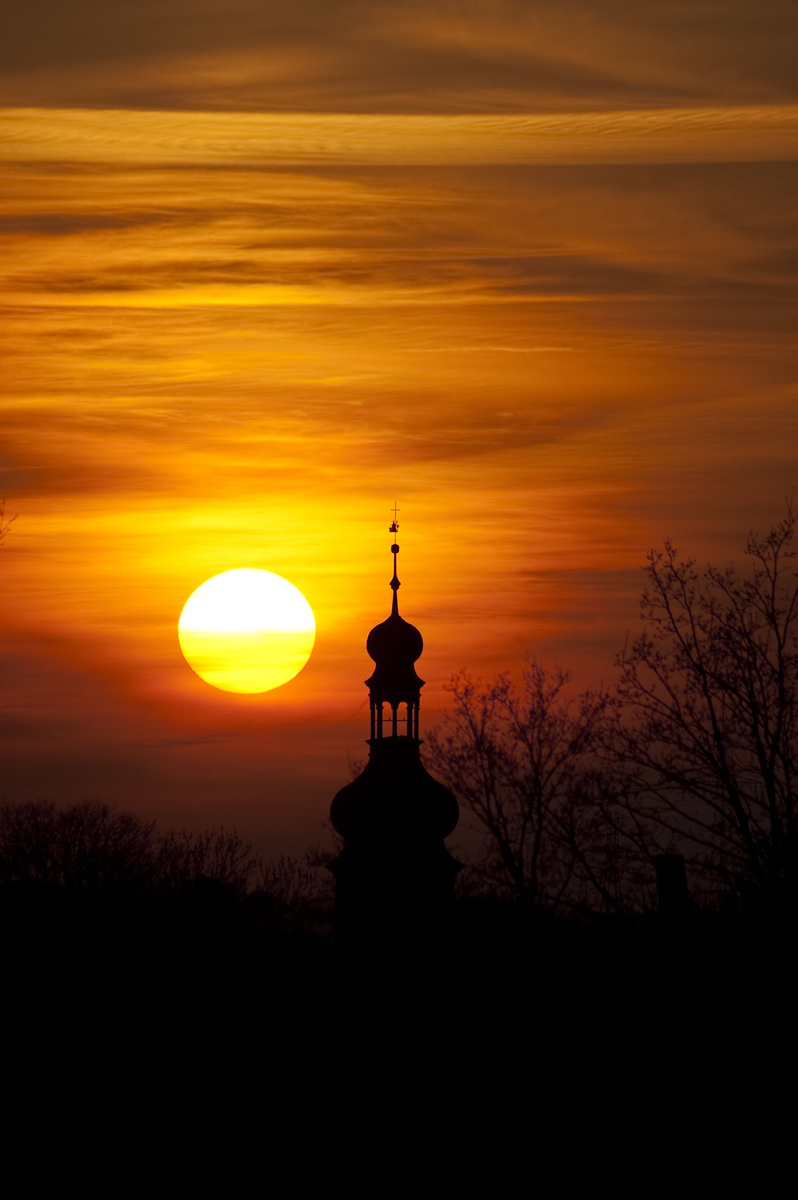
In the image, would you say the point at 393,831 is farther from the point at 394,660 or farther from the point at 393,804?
the point at 394,660

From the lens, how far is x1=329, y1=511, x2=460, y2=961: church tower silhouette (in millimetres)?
38906

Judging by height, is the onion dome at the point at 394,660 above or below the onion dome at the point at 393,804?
above

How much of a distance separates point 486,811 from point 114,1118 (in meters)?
16.9

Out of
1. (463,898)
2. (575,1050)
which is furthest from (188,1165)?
(463,898)

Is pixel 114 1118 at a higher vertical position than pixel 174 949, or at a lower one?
lower

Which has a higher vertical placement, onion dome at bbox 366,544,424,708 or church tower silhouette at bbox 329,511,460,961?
onion dome at bbox 366,544,424,708

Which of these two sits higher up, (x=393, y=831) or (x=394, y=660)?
(x=394, y=660)

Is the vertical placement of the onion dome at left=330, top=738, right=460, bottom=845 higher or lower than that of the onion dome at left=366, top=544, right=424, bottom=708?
lower

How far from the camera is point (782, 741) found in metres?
23.4

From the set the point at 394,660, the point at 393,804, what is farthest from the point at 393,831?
the point at 394,660

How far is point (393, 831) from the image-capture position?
38.9 meters

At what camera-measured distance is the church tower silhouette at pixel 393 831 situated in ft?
128

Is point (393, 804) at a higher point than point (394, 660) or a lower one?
lower

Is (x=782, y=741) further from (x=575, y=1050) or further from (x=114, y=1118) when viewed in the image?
(x=114, y=1118)
